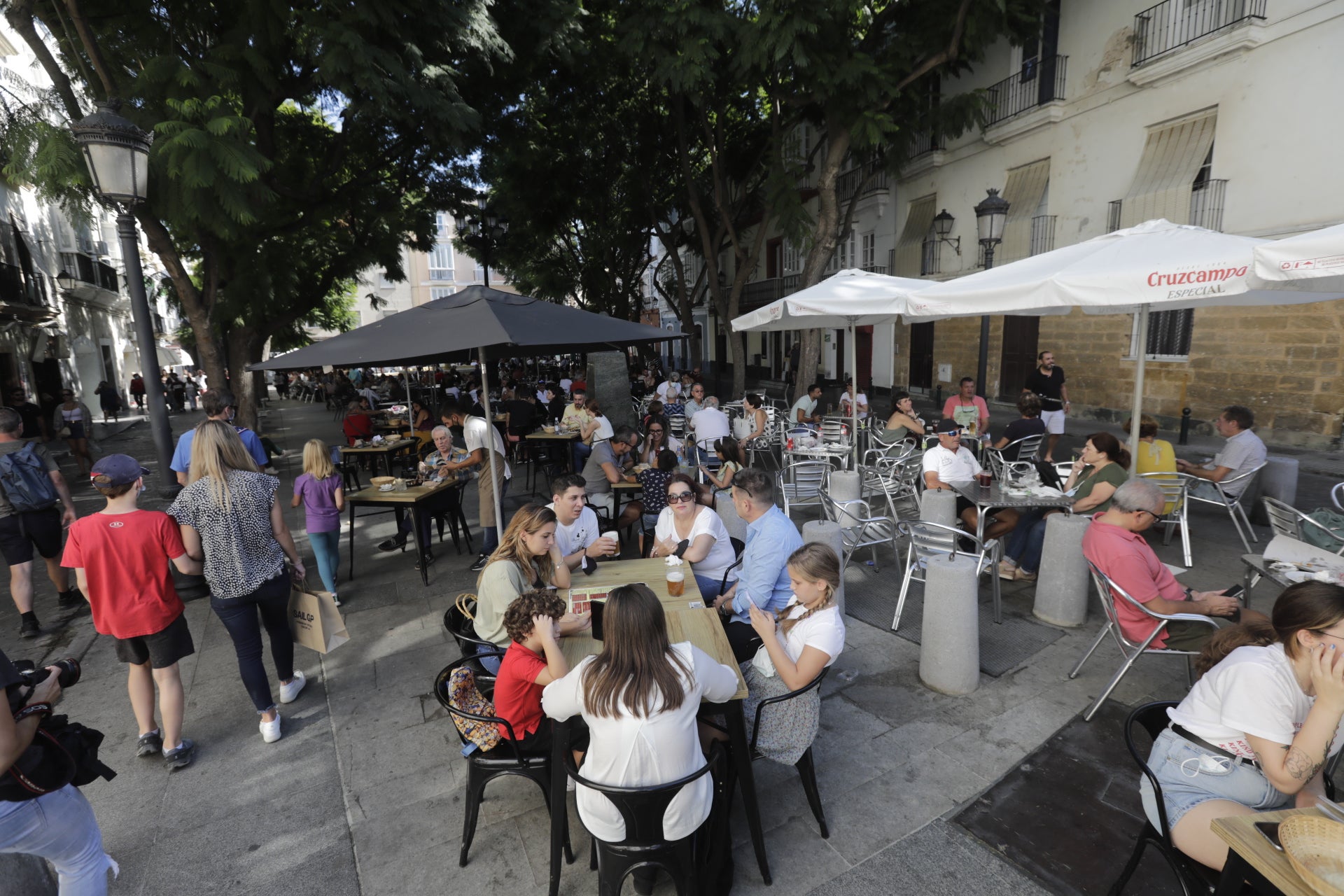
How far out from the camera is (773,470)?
995cm

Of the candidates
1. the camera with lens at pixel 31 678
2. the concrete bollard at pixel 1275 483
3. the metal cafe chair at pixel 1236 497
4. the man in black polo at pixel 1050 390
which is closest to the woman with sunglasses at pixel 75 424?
the camera with lens at pixel 31 678

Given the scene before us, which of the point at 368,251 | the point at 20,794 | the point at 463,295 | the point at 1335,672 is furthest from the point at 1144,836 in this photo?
the point at 368,251

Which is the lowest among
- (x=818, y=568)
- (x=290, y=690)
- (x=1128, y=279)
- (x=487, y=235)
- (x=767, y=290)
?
(x=290, y=690)

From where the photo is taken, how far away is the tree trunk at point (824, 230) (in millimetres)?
12695

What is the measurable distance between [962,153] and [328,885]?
65.7ft

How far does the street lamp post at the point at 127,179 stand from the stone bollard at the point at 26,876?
12.7 feet

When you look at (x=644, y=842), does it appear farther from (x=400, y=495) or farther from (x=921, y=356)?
(x=921, y=356)

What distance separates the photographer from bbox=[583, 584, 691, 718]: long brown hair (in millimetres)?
2070

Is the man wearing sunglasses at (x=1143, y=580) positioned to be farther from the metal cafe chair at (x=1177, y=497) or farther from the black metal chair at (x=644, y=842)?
the black metal chair at (x=644, y=842)

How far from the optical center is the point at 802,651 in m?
2.68

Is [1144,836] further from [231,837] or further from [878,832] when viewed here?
[231,837]

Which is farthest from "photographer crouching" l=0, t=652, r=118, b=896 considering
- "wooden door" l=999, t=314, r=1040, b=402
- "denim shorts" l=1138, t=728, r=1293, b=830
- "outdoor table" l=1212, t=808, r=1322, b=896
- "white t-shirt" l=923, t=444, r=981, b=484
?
"wooden door" l=999, t=314, r=1040, b=402

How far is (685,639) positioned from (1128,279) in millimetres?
3878

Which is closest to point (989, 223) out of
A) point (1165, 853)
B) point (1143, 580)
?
point (1143, 580)
